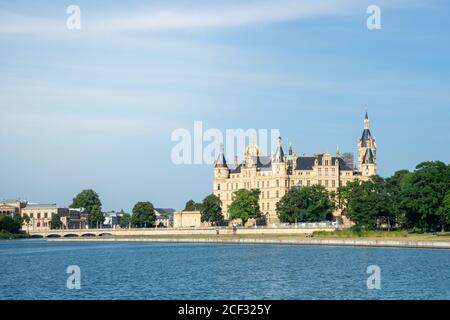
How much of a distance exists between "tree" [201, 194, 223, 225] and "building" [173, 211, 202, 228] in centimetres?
946

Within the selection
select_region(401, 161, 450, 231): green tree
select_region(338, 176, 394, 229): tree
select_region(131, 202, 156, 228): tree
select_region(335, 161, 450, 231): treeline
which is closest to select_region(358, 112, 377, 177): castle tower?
select_region(335, 161, 450, 231): treeline

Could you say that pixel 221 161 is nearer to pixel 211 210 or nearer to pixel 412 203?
pixel 211 210

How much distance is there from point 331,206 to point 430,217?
48.4 m

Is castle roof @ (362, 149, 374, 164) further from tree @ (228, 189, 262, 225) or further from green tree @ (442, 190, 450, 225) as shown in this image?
green tree @ (442, 190, 450, 225)

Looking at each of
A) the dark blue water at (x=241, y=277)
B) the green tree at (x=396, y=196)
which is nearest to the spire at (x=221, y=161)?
the green tree at (x=396, y=196)

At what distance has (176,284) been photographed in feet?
190

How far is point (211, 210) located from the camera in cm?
17838

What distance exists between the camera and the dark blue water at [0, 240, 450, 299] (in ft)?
167

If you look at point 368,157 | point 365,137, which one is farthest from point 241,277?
point 365,137

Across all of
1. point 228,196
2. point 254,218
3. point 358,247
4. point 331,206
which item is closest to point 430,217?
point 358,247

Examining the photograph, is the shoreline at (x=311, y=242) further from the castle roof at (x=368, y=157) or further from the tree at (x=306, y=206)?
the castle roof at (x=368, y=157)

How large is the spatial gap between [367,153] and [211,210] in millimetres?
34323

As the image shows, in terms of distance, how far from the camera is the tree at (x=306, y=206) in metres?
158
